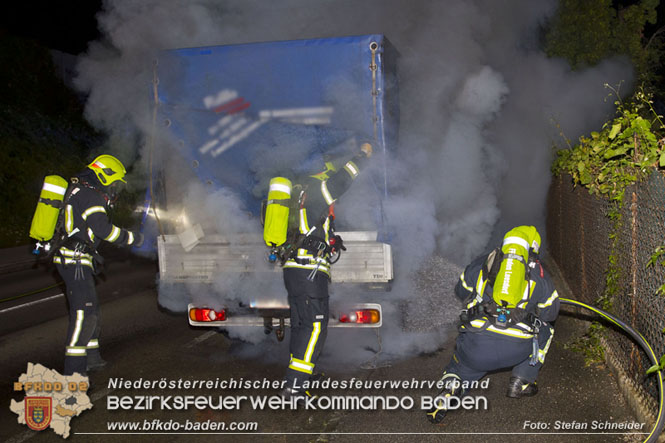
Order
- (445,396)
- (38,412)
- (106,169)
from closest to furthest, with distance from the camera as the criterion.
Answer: (445,396), (38,412), (106,169)

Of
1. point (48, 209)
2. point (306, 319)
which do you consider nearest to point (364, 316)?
point (306, 319)

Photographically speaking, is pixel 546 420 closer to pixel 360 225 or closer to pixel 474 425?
pixel 474 425

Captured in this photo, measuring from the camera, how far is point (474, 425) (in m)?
3.95

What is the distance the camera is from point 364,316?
15.7ft

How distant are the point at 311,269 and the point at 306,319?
41 cm

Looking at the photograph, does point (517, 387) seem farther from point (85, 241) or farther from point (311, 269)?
point (85, 241)

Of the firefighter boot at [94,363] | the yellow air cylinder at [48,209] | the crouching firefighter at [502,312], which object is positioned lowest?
the firefighter boot at [94,363]

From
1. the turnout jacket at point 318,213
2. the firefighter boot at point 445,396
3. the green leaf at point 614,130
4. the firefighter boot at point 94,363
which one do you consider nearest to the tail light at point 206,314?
the turnout jacket at point 318,213

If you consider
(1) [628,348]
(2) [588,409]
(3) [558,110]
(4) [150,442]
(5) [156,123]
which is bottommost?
(4) [150,442]

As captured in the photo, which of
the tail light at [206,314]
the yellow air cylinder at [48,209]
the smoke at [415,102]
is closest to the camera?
the yellow air cylinder at [48,209]

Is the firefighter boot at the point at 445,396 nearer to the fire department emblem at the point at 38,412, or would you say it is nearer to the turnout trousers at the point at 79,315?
the fire department emblem at the point at 38,412

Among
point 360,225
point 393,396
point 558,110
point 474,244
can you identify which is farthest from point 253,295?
point 558,110

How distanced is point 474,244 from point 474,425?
4486mm

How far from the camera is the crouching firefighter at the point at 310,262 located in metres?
4.35
